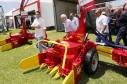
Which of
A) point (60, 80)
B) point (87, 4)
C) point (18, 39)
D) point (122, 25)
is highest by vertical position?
point (87, 4)

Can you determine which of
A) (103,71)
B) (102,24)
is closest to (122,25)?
(102,24)

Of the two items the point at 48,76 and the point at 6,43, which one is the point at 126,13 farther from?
the point at 6,43

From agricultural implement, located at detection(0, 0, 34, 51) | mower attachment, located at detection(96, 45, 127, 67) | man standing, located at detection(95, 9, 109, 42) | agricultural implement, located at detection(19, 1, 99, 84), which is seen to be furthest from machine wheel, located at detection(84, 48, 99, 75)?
agricultural implement, located at detection(0, 0, 34, 51)

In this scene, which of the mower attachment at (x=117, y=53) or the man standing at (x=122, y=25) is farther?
the man standing at (x=122, y=25)

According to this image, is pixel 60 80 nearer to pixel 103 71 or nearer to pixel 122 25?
pixel 103 71

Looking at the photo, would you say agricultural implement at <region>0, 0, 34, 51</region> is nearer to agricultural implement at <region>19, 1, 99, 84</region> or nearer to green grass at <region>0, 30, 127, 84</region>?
green grass at <region>0, 30, 127, 84</region>

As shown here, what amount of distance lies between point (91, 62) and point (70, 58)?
0.63 metres

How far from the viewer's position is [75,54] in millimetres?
6914

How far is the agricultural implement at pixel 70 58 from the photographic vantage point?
6641 millimetres

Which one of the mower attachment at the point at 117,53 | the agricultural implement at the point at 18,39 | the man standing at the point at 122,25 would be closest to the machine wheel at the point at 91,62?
the mower attachment at the point at 117,53

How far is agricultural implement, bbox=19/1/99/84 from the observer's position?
6641mm

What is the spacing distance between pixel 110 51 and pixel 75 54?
1074 millimetres

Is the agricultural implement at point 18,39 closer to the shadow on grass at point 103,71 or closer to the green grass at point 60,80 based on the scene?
the green grass at point 60,80

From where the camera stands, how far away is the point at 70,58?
6.71 meters
